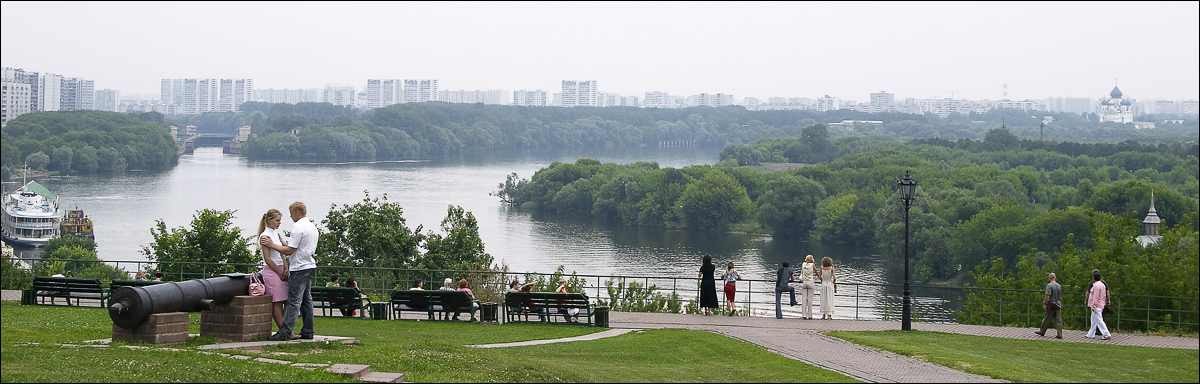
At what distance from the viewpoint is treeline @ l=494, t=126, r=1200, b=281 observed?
61.4 meters

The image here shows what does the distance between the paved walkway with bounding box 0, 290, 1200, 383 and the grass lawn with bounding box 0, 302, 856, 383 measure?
480 millimetres

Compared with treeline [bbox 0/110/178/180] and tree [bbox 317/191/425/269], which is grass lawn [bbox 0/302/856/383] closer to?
tree [bbox 317/191/425/269]

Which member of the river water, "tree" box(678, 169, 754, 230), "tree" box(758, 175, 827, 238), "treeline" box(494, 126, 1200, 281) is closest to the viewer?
the river water

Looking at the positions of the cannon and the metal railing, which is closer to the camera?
the cannon

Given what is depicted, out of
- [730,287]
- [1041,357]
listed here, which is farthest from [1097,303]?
[730,287]

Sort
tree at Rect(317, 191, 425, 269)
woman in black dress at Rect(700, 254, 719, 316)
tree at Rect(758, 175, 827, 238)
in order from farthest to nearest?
tree at Rect(758, 175, 827, 238)
tree at Rect(317, 191, 425, 269)
woman in black dress at Rect(700, 254, 719, 316)

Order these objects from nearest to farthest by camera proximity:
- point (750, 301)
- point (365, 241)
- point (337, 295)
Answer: point (337, 295) → point (750, 301) → point (365, 241)

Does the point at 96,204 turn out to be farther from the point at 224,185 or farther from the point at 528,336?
the point at 528,336

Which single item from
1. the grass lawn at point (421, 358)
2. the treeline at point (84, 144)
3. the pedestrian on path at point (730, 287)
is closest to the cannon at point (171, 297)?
the grass lawn at point (421, 358)

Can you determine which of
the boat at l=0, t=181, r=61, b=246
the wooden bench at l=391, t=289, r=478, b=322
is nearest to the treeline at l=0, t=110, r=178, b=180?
the boat at l=0, t=181, r=61, b=246

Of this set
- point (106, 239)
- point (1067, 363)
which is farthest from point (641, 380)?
point (106, 239)

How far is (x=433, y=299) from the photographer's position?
16781 millimetres

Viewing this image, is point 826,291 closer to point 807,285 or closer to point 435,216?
point 807,285

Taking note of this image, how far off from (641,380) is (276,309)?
418 cm
